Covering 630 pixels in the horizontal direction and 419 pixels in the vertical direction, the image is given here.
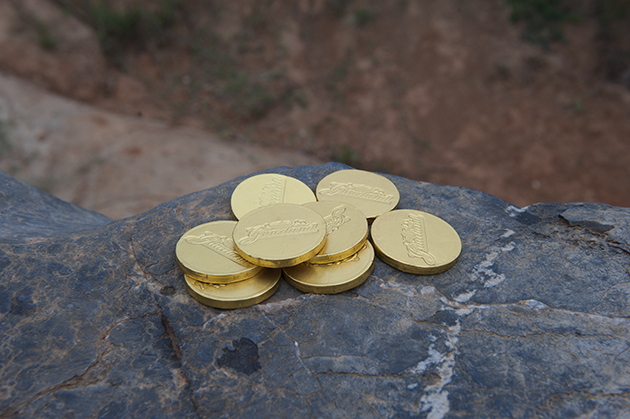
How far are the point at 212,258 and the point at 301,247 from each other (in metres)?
0.49

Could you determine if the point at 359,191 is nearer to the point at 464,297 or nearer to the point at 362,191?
the point at 362,191

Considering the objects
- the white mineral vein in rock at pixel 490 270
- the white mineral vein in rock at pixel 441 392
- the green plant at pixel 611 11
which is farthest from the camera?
the green plant at pixel 611 11

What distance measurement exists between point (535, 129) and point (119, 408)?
7.70 metres

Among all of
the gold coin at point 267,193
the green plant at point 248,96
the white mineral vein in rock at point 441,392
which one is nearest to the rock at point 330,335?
the white mineral vein in rock at point 441,392

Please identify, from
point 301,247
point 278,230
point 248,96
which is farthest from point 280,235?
point 248,96

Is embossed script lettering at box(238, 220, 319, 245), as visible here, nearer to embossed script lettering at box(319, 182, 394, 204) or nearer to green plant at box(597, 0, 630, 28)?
embossed script lettering at box(319, 182, 394, 204)

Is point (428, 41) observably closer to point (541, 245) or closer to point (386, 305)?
point (541, 245)

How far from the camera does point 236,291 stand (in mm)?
2154

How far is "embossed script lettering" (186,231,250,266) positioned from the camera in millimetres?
2225

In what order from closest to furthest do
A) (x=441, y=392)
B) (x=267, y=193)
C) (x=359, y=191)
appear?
(x=441, y=392)
(x=267, y=193)
(x=359, y=191)

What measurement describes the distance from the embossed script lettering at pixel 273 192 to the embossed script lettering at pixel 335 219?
385mm

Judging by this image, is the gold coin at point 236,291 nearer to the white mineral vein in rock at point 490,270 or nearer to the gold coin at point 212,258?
the gold coin at point 212,258

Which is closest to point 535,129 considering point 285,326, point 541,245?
point 541,245

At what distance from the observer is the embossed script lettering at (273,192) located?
8.85ft
